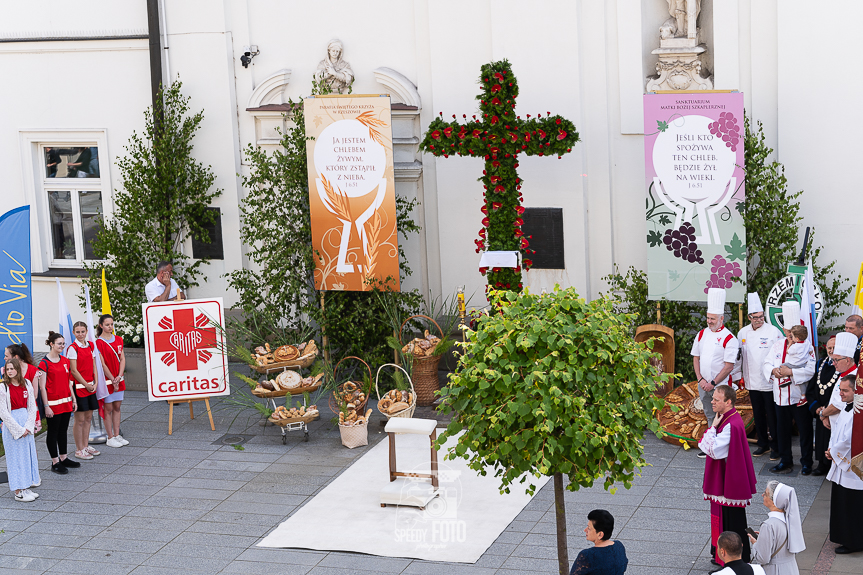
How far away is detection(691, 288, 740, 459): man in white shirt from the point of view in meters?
10.1

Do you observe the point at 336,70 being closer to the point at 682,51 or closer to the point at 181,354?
the point at 181,354

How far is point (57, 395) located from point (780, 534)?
7178 millimetres

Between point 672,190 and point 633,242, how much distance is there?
1.31m

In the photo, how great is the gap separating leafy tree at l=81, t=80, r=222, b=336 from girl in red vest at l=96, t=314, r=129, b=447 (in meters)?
2.57

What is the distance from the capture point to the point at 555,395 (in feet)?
19.7

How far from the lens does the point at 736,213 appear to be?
10992mm

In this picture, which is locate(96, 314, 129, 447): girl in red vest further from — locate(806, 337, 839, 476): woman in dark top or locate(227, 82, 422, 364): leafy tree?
locate(806, 337, 839, 476): woman in dark top

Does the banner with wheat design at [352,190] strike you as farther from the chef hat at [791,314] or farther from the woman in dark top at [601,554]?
the woman in dark top at [601,554]

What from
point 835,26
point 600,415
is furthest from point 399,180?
point 600,415

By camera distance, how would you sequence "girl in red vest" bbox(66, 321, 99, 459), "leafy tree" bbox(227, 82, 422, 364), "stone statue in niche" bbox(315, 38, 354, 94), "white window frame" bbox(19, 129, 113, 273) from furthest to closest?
"white window frame" bbox(19, 129, 113, 273) < "stone statue in niche" bbox(315, 38, 354, 94) < "leafy tree" bbox(227, 82, 422, 364) < "girl in red vest" bbox(66, 321, 99, 459)

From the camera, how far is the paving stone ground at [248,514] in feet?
27.4

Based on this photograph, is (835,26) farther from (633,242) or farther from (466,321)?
(466,321)

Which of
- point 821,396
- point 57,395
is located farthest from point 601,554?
point 57,395

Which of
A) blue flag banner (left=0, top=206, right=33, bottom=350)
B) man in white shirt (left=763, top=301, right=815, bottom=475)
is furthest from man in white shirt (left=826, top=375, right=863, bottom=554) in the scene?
blue flag banner (left=0, top=206, right=33, bottom=350)
